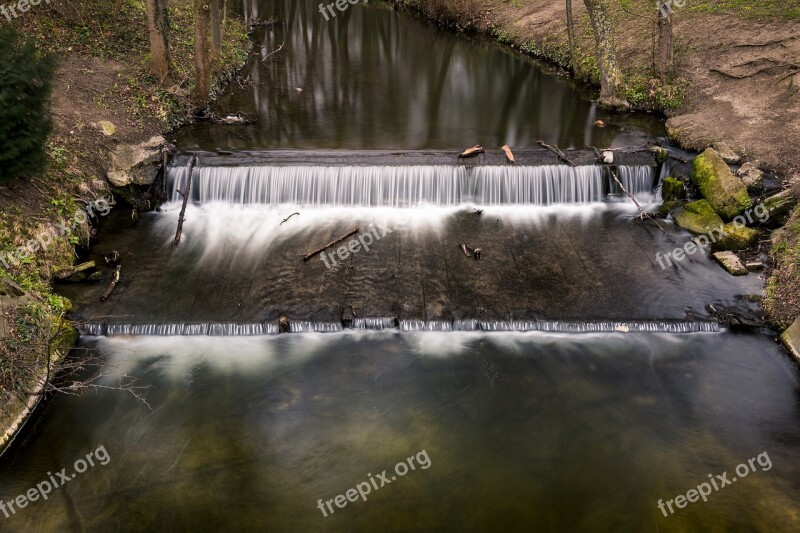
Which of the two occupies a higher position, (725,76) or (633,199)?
(725,76)

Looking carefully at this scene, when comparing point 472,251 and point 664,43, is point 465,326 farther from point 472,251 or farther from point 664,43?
point 664,43

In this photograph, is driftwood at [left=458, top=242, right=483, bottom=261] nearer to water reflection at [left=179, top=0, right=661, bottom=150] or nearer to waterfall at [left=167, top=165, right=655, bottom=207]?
waterfall at [left=167, top=165, right=655, bottom=207]

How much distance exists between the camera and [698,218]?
13930 mm

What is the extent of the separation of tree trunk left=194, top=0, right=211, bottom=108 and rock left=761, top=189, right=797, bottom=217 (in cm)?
1565

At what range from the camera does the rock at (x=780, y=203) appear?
13.1 m

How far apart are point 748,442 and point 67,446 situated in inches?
419

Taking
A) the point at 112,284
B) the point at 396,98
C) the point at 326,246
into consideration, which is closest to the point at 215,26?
the point at 396,98

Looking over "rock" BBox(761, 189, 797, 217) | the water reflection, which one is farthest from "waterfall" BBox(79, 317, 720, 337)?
the water reflection

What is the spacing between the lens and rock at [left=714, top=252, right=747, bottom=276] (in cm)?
1236

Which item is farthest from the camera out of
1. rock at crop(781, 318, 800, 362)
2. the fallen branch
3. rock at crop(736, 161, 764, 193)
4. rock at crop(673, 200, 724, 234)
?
the fallen branch

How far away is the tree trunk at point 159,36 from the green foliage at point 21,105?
621 cm

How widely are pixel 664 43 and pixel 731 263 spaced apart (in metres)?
9.84

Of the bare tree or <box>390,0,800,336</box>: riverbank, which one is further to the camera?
the bare tree

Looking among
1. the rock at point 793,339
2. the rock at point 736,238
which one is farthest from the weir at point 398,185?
A: the rock at point 793,339
